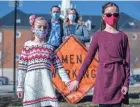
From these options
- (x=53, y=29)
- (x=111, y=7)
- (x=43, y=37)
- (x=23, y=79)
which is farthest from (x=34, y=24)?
(x=53, y=29)

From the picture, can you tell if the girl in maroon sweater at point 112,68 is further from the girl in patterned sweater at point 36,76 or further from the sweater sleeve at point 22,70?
the sweater sleeve at point 22,70

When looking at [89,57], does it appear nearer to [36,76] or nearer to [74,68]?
[36,76]

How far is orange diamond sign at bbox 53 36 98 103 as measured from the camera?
10.2 metres

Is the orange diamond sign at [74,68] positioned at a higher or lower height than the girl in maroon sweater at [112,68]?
lower

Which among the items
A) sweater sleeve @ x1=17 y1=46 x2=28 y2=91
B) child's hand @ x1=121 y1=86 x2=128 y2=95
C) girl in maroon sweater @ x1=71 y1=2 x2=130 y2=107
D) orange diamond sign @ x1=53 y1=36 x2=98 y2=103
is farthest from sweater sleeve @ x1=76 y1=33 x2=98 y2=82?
orange diamond sign @ x1=53 y1=36 x2=98 y2=103

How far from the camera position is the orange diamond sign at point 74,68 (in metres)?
10.2

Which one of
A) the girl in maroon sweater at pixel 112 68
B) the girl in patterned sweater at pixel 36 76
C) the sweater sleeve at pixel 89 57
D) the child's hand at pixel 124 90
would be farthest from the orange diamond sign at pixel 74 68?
the child's hand at pixel 124 90

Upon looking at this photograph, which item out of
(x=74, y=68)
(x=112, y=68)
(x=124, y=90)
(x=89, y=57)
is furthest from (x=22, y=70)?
(x=74, y=68)

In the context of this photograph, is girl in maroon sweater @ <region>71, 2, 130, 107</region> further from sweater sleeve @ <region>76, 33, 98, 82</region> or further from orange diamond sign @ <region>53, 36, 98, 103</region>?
orange diamond sign @ <region>53, 36, 98, 103</region>

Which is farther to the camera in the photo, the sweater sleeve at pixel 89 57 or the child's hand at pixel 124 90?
the sweater sleeve at pixel 89 57

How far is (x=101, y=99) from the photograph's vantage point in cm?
543

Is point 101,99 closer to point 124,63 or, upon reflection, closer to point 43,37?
point 124,63

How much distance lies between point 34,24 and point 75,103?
419 cm

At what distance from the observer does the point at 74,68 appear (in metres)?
10.6
